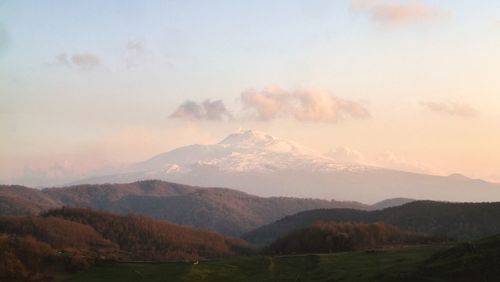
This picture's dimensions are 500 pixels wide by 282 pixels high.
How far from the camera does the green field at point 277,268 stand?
53.5 meters

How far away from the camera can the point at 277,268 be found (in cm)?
6131

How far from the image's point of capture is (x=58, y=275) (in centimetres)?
6638

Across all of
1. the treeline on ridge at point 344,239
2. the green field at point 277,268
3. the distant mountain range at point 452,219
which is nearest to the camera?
the green field at point 277,268

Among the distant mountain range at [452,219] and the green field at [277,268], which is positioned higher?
the distant mountain range at [452,219]

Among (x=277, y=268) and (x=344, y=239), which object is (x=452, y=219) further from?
(x=277, y=268)

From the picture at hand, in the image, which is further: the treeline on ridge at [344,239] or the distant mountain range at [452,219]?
the distant mountain range at [452,219]

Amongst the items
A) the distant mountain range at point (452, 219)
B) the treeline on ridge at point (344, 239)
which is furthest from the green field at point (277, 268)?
the distant mountain range at point (452, 219)

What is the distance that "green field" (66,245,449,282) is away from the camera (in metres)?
53.5

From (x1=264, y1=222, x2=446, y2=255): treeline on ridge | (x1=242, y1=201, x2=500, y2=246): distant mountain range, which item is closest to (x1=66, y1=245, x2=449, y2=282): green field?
(x1=264, y1=222, x2=446, y2=255): treeline on ridge

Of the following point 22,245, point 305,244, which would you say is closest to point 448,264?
point 22,245

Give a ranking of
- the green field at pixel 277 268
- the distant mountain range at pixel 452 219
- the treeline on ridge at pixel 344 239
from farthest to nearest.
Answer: the distant mountain range at pixel 452 219, the treeline on ridge at pixel 344 239, the green field at pixel 277 268

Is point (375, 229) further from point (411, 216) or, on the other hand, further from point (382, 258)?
point (382, 258)

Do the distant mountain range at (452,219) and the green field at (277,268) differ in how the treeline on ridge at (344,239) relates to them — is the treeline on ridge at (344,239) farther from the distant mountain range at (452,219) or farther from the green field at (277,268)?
the green field at (277,268)

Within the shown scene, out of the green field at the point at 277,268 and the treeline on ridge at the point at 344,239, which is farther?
the treeline on ridge at the point at 344,239
